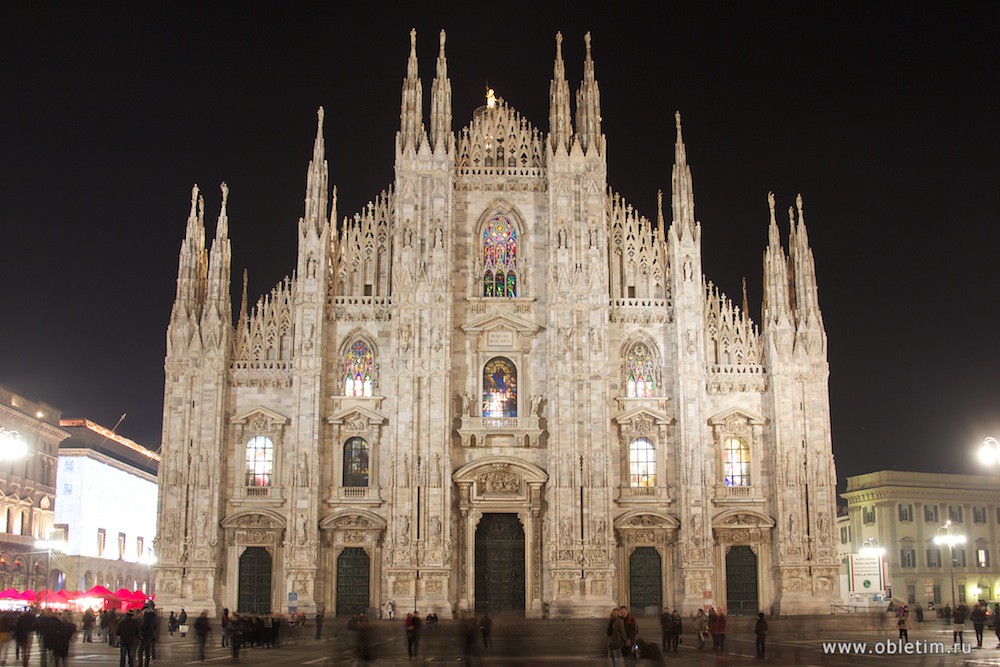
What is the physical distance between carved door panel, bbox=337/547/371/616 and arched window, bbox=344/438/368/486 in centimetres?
290

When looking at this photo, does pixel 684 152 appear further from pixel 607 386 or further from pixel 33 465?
pixel 33 465

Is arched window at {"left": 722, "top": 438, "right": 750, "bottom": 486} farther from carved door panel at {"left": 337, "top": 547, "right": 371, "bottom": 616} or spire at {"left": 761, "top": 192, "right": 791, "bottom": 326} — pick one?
carved door panel at {"left": 337, "top": 547, "right": 371, "bottom": 616}

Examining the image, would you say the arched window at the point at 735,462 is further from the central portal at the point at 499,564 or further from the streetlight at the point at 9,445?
the streetlight at the point at 9,445

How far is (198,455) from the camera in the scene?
5100 centimetres

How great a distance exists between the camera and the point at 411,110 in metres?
54.9

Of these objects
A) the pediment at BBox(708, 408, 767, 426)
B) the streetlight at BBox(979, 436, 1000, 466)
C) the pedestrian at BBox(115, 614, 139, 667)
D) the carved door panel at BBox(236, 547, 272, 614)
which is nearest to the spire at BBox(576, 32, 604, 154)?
the pediment at BBox(708, 408, 767, 426)

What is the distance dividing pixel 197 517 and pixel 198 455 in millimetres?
2578

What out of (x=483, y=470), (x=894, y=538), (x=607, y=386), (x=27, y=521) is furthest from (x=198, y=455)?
(x=894, y=538)

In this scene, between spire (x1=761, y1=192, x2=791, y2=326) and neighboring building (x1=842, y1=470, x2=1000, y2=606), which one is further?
neighboring building (x1=842, y1=470, x2=1000, y2=606)

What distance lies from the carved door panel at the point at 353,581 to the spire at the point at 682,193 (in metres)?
19.9

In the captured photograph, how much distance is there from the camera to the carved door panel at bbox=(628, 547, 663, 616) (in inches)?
2037

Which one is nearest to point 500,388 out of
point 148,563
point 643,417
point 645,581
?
point 643,417

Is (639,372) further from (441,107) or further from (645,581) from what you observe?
(441,107)

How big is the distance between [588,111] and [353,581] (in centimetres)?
2343
